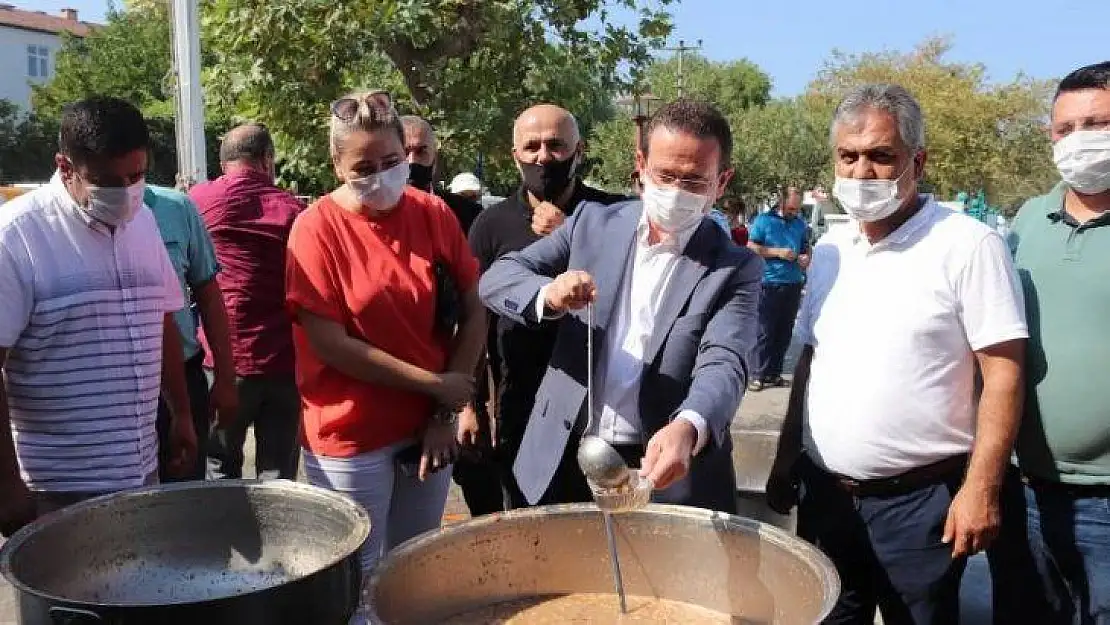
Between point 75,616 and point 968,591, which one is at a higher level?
point 75,616

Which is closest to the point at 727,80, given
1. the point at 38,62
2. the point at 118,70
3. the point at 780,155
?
the point at 780,155

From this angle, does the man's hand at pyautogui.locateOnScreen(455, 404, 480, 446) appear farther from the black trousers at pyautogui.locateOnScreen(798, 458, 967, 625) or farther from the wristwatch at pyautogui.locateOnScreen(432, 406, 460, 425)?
the black trousers at pyautogui.locateOnScreen(798, 458, 967, 625)

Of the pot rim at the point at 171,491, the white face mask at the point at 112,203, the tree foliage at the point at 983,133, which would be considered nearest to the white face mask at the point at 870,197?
the pot rim at the point at 171,491

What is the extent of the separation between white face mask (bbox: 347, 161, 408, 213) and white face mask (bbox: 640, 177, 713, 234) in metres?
0.78

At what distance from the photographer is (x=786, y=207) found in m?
8.68

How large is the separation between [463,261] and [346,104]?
0.56 m

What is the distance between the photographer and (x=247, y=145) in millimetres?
3955

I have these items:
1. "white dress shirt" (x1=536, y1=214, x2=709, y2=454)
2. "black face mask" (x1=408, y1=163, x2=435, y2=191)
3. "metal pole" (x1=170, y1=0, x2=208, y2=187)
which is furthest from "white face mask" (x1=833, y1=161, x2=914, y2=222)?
"metal pole" (x1=170, y1=0, x2=208, y2=187)

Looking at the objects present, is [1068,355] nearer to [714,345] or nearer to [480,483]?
[714,345]

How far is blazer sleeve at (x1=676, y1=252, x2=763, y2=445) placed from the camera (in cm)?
187

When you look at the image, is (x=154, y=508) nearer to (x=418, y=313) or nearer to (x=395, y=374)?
(x=395, y=374)

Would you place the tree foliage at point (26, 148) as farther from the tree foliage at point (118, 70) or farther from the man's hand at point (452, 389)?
the man's hand at point (452, 389)

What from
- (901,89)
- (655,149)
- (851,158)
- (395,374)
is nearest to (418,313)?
(395,374)

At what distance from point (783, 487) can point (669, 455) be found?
0.94 metres
